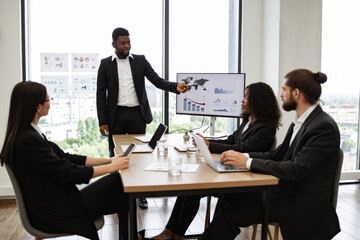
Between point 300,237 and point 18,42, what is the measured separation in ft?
10.7

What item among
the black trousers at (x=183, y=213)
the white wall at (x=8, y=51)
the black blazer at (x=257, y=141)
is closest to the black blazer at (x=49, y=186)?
the black trousers at (x=183, y=213)

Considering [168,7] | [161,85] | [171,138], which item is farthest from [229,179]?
[168,7]

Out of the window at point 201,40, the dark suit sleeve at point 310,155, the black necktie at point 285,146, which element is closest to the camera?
the dark suit sleeve at point 310,155

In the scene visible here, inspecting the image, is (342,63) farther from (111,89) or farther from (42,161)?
(42,161)

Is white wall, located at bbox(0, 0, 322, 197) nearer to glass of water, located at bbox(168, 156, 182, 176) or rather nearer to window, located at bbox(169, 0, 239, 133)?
window, located at bbox(169, 0, 239, 133)

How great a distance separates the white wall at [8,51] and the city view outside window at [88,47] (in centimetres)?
18

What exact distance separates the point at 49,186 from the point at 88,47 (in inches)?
101

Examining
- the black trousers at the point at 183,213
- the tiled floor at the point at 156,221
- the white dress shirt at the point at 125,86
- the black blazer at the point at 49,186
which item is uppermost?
the white dress shirt at the point at 125,86

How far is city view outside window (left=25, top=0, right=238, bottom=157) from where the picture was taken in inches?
150

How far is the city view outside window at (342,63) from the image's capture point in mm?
4195

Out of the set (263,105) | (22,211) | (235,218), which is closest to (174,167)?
(235,218)

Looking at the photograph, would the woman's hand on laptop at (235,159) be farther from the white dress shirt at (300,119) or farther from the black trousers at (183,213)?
the black trousers at (183,213)

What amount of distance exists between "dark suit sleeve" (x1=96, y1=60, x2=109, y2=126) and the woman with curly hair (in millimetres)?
1264

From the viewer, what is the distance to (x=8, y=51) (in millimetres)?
3604
